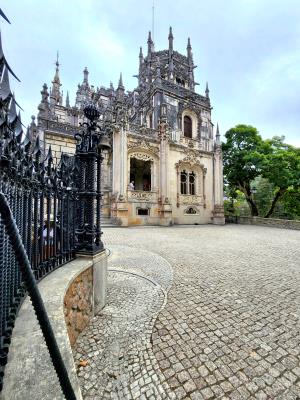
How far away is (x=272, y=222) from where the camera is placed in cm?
1684

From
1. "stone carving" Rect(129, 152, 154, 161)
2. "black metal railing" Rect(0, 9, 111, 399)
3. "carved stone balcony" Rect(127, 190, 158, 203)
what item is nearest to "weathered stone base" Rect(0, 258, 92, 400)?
"black metal railing" Rect(0, 9, 111, 399)

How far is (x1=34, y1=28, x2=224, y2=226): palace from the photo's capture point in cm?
1543

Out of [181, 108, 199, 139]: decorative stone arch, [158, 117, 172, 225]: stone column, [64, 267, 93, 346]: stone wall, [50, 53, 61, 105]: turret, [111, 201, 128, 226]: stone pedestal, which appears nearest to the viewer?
[64, 267, 93, 346]: stone wall

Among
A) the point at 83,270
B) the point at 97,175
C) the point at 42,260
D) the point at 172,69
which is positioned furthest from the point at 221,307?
the point at 172,69

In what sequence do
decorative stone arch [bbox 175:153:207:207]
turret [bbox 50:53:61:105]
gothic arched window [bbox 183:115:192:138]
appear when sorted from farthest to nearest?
turret [bbox 50:53:61:105] → gothic arched window [bbox 183:115:192:138] → decorative stone arch [bbox 175:153:207:207]

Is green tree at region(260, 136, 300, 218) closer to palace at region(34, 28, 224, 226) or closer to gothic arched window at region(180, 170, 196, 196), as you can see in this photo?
palace at region(34, 28, 224, 226)

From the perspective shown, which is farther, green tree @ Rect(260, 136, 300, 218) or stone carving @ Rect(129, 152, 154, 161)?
green tree @ Rect(260, 136, 300, 218)

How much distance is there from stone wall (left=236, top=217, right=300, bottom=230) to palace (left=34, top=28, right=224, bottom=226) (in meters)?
2.91

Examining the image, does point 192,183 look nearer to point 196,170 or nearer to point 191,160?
point 196,170

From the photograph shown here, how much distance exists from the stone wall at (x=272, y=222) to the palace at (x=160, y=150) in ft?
9.54

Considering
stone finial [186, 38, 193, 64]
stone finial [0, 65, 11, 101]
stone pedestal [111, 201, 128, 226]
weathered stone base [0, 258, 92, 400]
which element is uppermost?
stone finial [186, 38, 193, 64]

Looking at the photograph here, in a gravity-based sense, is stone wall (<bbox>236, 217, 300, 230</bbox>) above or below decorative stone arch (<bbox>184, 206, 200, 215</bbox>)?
below

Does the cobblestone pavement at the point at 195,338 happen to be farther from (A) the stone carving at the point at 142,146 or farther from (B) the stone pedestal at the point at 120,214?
(A) the stone carving at the point at 142,146

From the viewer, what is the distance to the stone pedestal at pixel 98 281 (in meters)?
3.06
